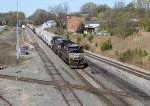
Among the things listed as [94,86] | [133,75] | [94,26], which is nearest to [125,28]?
[133,75]

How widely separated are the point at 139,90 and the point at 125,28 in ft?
115

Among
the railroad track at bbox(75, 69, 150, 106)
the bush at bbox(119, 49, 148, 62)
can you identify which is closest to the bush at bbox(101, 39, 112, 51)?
the bush at bbox(119, 49, 148, 62)

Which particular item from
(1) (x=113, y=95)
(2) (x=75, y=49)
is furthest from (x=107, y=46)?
(1) (x=113, y=95)

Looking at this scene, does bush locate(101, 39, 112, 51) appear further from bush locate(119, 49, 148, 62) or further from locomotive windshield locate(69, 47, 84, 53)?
locomotive windshield locate(69, 47, 84, 53)

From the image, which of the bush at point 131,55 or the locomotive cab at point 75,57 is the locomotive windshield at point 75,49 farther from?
the bush at point 131,55

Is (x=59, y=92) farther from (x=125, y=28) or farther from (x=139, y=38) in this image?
(x=125, y=28)

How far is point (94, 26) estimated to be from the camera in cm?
13025

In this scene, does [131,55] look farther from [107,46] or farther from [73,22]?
[73,22]

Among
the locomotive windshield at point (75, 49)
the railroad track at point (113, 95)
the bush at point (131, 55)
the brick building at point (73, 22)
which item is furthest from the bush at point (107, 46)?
the brick building at point (73, 22)

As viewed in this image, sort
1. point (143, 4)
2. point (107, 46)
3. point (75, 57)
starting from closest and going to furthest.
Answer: point (75, 57)
point (107, 46)
point (143, 4)

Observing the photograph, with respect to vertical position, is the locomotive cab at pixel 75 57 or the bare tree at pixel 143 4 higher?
the bare tree at pixel 143 4

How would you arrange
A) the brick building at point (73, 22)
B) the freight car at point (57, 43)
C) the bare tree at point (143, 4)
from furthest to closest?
the brick building at point (73, 22) → the bare tree at point (143, 4) → the freight car at point (57, 43)

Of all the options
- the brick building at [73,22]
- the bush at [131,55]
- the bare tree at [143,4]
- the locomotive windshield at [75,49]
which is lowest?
the bush at [131,55]

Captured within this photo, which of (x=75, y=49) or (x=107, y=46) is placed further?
(x=107, y=46)
